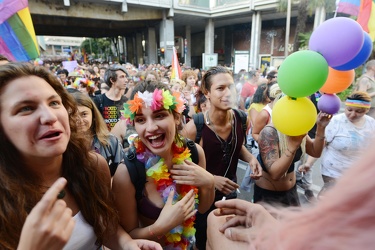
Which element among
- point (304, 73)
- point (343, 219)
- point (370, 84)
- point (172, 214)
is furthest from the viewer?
point (370, 84)

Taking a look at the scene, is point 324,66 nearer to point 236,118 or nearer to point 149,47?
point 236,118

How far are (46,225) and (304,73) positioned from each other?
1.66 metres

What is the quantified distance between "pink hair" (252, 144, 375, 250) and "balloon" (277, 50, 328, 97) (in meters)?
1.39

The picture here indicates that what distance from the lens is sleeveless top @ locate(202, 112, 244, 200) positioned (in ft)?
7.30

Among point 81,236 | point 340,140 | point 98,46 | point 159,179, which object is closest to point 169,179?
point 159,179

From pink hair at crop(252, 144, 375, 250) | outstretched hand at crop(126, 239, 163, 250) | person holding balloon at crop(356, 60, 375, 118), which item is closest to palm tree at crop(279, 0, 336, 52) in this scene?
person holding balloon at crop(356, 60, 375, 118)

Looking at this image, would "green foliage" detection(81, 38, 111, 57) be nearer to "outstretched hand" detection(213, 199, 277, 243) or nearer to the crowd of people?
the crowd of people

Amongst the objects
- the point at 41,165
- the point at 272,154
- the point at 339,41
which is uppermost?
the point at 339,41

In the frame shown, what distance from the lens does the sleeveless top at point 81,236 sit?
1.24 metres

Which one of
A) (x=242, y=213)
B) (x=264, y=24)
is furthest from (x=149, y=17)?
(x=242, y=213)

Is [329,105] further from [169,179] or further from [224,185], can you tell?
[169,179]

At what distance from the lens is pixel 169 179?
1.60 meters

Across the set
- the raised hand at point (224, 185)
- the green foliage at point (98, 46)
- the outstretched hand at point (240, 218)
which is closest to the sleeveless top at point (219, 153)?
the raised hand at point (224, 185)

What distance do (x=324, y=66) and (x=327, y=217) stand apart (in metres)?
1.60
